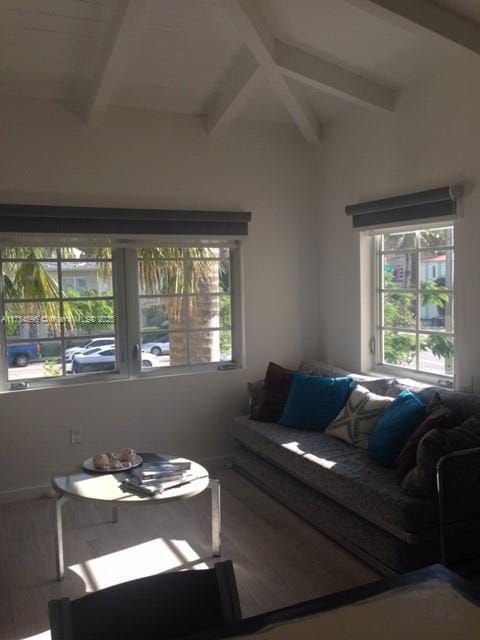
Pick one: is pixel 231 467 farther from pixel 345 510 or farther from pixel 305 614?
pixel 305 614

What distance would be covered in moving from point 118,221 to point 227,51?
1323mm

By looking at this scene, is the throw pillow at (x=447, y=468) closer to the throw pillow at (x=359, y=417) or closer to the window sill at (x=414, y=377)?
the throw pillow at (x=359, y=417)

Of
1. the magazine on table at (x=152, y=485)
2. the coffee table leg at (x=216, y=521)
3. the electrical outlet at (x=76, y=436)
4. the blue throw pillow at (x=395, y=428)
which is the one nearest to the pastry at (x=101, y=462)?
the magazine on table at (x=152, y=485)

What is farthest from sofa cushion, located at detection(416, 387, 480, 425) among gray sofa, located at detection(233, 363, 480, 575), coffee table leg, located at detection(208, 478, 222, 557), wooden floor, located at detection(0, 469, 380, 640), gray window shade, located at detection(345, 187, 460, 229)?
coffee table leg, located at detection(208, 478, 222, 557)

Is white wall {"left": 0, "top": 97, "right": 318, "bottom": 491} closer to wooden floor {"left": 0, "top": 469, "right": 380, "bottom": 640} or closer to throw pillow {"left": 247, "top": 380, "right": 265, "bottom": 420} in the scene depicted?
throw pillow {"left": 247, "top": 380, "right": 265, "bottom": 420}

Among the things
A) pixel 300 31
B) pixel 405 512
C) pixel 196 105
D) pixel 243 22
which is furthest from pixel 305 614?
pixel 196 105

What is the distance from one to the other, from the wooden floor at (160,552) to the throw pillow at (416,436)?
0.54 meters

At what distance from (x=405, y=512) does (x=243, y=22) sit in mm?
2609

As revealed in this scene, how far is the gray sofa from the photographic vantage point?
284 centimetres

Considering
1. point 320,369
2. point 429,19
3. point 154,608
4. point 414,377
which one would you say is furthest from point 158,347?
point 154,608

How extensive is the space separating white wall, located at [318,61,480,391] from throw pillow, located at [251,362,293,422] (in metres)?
0.59

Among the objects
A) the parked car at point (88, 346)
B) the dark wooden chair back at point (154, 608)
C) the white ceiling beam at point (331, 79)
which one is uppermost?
the white ceiling beam at point (331, 79)

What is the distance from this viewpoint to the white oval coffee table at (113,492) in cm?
295

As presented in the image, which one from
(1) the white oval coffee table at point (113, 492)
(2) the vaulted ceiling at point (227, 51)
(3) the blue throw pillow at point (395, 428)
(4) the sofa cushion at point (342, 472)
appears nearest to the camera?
(4) the sofa cushion at point (342, 472)
